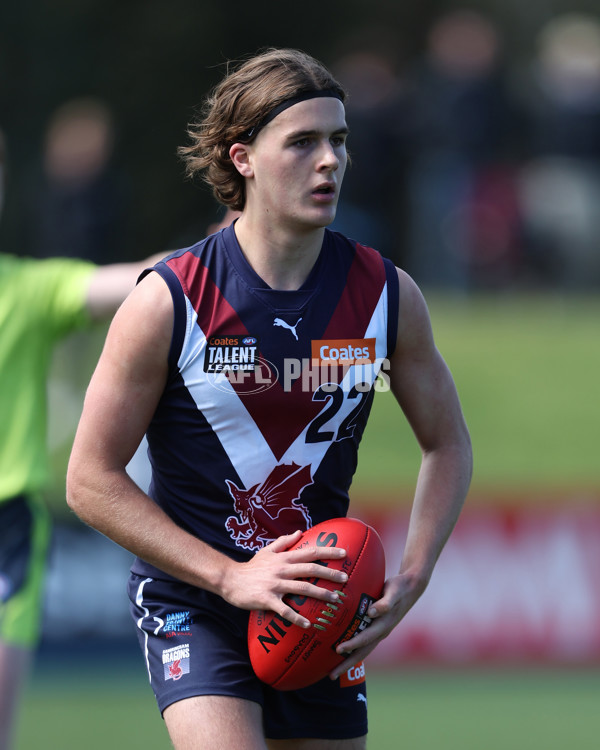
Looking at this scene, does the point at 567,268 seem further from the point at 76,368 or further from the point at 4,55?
the point at 4,55

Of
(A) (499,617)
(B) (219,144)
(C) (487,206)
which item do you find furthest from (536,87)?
(B) (219,144)

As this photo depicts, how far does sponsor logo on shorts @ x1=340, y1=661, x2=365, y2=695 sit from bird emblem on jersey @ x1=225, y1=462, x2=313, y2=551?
0.46m

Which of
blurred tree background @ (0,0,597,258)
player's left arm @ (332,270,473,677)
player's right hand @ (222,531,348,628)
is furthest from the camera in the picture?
blurred tree background @ (0,0,597,258)

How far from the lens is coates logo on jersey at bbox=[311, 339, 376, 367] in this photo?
3461 mm

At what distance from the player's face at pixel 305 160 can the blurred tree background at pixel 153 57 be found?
11.6 meters

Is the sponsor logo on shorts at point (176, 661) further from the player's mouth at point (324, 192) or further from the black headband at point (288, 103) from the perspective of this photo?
the black headband at point (288, 103)

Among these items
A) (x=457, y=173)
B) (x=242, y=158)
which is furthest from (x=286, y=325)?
(x=457, y=173)

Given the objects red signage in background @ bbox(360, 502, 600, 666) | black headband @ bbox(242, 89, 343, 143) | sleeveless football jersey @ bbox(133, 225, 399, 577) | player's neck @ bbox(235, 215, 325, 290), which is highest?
black headband @ bbox(242, 89, 343, 143)

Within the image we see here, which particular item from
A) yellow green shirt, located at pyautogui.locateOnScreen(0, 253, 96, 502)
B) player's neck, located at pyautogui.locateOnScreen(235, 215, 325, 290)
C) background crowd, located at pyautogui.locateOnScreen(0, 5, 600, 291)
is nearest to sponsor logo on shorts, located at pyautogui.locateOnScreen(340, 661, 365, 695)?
player's neck, located at pyautogui.locateOnScreen(235, 215, 325, 290)

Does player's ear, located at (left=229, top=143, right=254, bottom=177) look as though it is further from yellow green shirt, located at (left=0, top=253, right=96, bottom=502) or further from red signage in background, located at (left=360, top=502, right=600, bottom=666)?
red signage in background, located at (left=360, top=502, right=600, bottom=666)

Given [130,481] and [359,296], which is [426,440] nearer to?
[359,296]

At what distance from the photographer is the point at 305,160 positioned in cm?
338

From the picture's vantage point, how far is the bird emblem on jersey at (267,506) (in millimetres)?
3510

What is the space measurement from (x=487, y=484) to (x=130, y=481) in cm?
635
